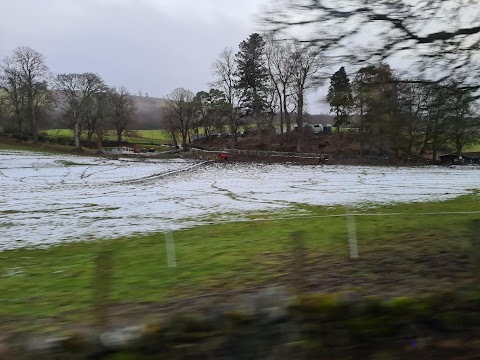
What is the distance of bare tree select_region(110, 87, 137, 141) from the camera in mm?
104562

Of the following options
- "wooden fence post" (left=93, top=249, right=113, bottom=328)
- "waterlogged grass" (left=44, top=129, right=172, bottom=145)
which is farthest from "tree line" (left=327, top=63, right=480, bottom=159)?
"waterlogged grass" (left=44, top=129, right=172, bottom=145)

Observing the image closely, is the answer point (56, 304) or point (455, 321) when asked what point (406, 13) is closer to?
point (455, 321)

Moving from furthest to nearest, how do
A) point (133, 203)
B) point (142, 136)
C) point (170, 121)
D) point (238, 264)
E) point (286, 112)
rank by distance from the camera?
point (142, 136)
point (170, 121)
point (286, 112)
point (133, 203)
point (238, 264)

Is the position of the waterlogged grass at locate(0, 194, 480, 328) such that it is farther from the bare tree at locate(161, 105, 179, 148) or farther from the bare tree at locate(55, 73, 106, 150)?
the bare tree at locate(161, 105, 179, 148)

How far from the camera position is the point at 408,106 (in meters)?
7.50

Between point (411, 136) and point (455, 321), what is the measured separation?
12.7 feet

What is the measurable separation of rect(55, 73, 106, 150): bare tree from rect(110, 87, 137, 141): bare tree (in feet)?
36.5

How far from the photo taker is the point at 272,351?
4082 mm

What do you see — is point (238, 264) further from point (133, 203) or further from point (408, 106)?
point (133, 203)

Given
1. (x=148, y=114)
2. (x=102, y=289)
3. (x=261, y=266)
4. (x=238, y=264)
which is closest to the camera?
(x=102, y=289)

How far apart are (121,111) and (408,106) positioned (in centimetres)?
10459

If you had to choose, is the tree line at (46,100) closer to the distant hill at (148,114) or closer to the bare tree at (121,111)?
the bare tree at (121,111)

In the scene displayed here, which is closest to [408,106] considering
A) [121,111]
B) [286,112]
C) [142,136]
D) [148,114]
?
[286,112]

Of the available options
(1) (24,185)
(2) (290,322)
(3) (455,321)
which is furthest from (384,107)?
(1) (24,185)
